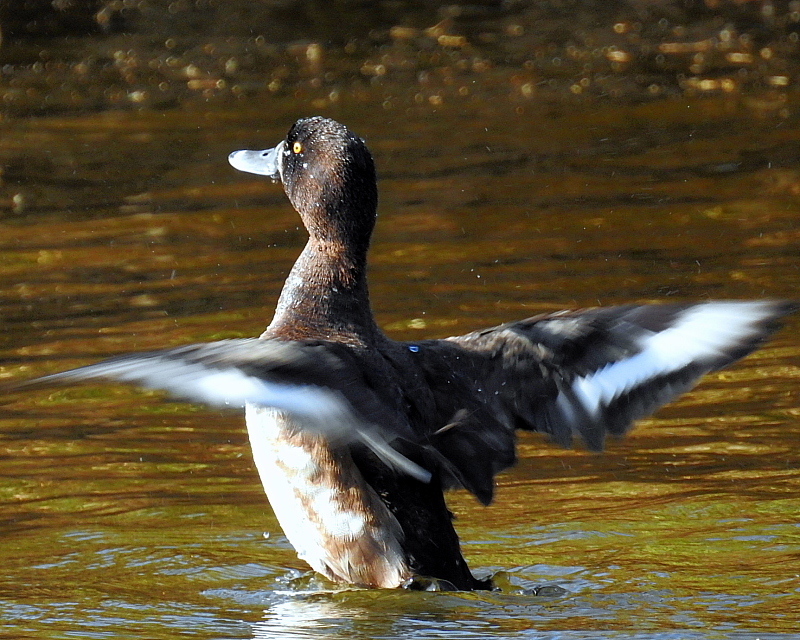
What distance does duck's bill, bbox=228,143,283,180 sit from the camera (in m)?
6.43

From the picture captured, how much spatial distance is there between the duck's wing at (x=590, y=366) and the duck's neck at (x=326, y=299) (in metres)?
0.40

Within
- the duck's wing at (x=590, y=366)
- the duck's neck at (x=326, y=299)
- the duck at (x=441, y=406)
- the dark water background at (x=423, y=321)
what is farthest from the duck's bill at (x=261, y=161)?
the duck's wing at (x=590, y=366)

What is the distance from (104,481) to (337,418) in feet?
7.53

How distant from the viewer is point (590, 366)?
5.38 metres

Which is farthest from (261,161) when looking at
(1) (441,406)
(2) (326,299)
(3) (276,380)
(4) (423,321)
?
(3) (276,380)

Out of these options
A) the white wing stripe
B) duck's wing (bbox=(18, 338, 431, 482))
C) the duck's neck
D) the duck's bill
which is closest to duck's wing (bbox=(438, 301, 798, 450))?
the white wing stripe

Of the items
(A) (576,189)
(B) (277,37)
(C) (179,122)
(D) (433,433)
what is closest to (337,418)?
(D) (433,433)

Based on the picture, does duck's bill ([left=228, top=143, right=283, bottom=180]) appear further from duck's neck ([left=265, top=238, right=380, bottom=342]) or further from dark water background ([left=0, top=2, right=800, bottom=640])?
dark water background ([left=0, top=2, right=800, bottom=640])

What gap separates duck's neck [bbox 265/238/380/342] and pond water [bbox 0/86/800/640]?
94cm

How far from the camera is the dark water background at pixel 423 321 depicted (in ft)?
17.2

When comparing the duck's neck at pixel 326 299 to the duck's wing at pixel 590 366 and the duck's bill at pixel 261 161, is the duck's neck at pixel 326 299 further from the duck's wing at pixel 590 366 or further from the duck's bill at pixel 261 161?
the duck's bill at pixel 261 161

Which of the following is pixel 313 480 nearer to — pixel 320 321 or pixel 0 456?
pixel 320 321

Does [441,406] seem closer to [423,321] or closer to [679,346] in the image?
[679,346]

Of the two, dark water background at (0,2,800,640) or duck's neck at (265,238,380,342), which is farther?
duck's neck at (265,238,380,342)
